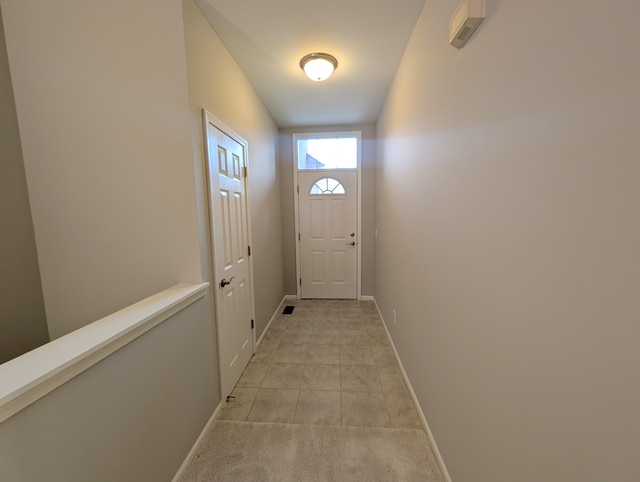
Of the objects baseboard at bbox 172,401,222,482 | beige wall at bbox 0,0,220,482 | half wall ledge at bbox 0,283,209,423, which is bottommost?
baseboard at bbox 172,401,222,482

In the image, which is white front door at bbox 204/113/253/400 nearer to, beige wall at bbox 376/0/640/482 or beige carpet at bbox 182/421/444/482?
beige carpet at bbox 182/421/444/482

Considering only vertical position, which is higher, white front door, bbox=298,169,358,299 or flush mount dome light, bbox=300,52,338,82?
flush mount dome light, bbox=300,52,338,82

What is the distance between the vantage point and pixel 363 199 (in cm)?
396

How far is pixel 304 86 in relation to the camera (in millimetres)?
2660

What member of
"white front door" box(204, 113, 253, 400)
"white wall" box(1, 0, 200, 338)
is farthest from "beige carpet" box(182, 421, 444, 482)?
"white wall" box(1, 0, 200, 338)

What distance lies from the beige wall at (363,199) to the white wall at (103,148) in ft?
8.28

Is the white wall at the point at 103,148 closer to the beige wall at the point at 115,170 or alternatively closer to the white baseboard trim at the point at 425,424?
the beige wall at the point at 115,170

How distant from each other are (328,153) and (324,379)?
308 centimetres

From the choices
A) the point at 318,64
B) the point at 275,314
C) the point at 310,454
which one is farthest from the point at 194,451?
the point at 318,64

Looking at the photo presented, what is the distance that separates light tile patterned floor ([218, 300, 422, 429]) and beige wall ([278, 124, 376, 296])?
0.97 m

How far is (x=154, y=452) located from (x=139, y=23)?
7.44 ft

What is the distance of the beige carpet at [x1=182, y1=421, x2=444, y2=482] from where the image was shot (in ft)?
4.56

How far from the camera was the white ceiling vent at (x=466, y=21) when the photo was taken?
96cm

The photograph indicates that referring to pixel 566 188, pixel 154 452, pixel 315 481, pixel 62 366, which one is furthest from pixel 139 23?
pixel 315 481
